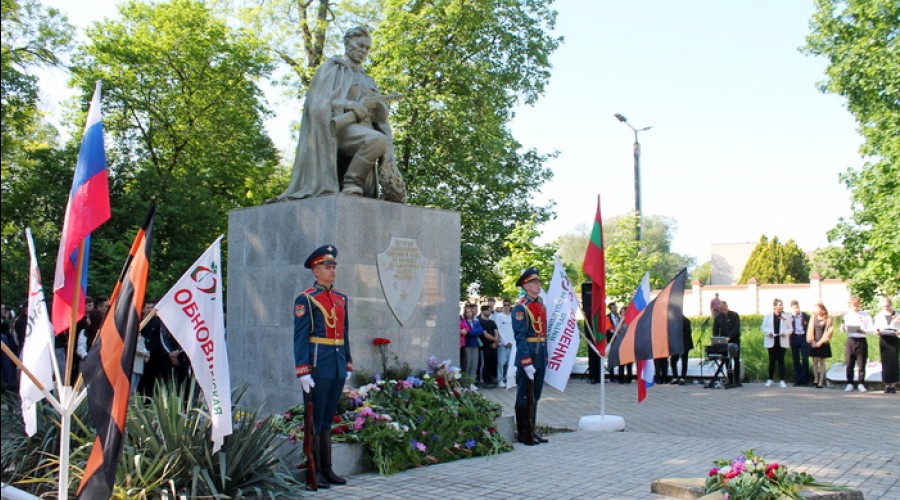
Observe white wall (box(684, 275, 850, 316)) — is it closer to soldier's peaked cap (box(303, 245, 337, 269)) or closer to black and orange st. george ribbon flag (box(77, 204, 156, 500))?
soldier's peaked cap (box(303, 245, 337, 269))

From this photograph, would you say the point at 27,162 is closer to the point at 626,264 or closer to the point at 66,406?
the point at 626,264

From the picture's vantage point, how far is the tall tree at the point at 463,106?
22.1 metres

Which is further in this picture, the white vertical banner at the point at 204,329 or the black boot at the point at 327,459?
the black boot at the point at 327,459

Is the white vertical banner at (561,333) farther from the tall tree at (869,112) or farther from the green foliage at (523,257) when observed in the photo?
the tall tree at (869,112)

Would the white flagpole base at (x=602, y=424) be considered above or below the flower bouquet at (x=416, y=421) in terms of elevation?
below

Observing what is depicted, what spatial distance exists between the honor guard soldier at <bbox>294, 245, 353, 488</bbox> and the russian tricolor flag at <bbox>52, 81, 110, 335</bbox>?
2.31 m

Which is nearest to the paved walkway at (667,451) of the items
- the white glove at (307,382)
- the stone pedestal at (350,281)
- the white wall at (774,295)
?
the white glove at (307,382)

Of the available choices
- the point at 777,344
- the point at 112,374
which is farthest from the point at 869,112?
the point at 112,374

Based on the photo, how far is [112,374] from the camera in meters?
4.12

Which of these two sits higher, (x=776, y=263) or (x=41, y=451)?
(x=776, y=263)

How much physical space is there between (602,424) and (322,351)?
4.46 m

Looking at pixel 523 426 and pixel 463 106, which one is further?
pixel 463 106

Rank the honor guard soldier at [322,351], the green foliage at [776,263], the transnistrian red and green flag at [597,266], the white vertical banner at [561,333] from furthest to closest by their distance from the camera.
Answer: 1. the green foliage at [776,263]
2. the transnistrian red and green flag at [597,266]
3. the white vertical banner at [561,333]
4. the honor guard soldier at [322,351]

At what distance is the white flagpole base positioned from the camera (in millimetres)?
10102
